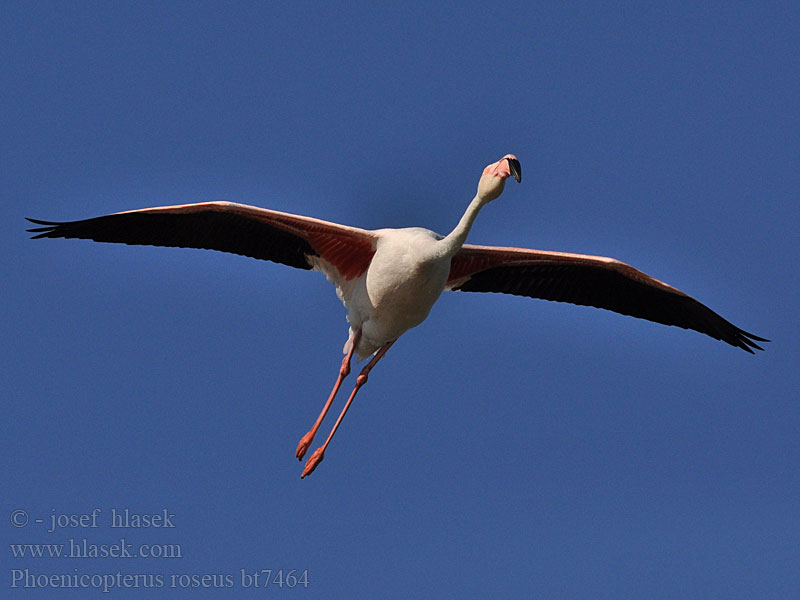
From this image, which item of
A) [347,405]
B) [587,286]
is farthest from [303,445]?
[587,286]

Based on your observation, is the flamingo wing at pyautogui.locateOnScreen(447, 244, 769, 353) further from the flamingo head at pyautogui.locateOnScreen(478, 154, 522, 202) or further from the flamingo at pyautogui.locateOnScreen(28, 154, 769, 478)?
the flamingo head at pyautogui.locateOnScreen(478, 154, 522, 202)

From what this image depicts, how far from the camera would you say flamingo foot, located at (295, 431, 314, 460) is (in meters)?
17.0

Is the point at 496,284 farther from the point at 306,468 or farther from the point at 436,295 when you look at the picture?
the point at 306,468

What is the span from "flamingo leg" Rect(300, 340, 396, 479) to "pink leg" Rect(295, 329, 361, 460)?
0.19 m

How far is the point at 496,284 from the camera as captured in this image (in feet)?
59.6

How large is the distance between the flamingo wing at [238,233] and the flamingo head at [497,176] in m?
2.16

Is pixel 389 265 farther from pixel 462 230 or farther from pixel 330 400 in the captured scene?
pixel 330 400

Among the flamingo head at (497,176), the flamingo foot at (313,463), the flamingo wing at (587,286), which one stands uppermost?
the flamingo head at (497,176)

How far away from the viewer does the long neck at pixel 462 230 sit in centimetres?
1509

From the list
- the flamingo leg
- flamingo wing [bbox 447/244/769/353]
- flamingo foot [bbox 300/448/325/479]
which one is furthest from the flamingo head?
flamingo foot [bbox 300/448/325/479]

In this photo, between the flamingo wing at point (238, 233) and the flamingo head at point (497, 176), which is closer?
the flamingo head at point (497, 176)

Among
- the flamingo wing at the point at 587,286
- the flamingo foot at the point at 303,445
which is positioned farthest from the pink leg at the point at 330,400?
the flamingo wing at the point at 587,286

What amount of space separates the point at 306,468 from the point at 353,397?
4.75ft

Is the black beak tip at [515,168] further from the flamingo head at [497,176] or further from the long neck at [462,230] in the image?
the long neck at [462,230]
